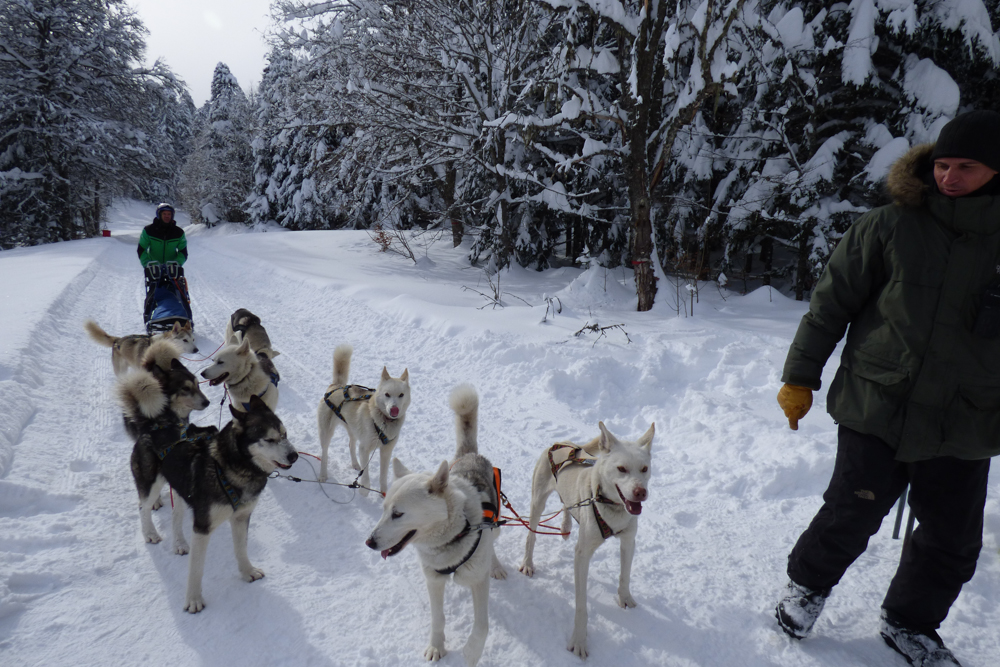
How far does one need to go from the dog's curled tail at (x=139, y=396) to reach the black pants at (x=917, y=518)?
3.97 metres

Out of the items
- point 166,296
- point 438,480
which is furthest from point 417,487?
point 166,296

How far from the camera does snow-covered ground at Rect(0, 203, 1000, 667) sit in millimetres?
2582

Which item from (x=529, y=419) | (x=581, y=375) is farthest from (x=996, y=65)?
(x=529, y=419)

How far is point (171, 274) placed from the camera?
25.5 feet

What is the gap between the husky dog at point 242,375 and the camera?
4398 millimetres

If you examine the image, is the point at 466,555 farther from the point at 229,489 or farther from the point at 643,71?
the point at 643,71

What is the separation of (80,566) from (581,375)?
4.58 m

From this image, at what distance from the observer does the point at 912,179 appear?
2.13 meters

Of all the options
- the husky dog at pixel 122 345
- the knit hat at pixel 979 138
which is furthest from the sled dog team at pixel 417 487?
the husky dog at pixel 122 345

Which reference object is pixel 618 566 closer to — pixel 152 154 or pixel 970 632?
pixel 970 632

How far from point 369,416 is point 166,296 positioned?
17.7ft

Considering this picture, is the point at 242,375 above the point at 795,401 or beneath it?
beneath

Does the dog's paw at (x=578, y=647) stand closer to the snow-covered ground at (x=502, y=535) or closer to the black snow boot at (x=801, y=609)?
the snow-covered ground at (x=502, y=535)

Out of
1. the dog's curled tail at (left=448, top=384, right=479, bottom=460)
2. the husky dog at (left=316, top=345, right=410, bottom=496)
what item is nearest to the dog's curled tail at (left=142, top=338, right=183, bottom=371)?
the husky dog at (left=316, top=345, right=410, bottom=496)
